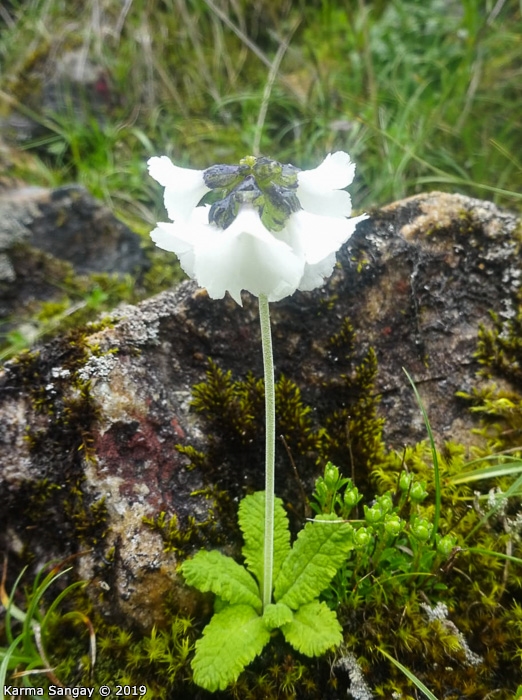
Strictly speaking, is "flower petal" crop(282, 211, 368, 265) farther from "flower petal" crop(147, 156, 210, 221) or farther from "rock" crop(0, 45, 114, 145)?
"rock" crop(0, 45, 114, 145)

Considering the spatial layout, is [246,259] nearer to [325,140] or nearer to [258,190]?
[258,190]

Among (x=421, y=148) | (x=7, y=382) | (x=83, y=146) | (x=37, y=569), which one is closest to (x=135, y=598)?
(x=37, y=569)

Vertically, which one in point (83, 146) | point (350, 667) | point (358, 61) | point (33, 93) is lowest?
point (350, 667)

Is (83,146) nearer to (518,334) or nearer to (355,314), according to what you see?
(355,314)

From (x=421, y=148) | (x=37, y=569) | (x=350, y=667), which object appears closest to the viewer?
(x=350, y=667)

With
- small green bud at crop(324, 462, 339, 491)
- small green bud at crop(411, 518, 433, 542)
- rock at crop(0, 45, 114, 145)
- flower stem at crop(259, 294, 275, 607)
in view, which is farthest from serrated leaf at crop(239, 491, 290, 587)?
rock at crop(0, 45, 114, 145)

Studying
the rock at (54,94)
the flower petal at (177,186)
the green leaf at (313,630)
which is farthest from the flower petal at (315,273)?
the rock at (54,94)
